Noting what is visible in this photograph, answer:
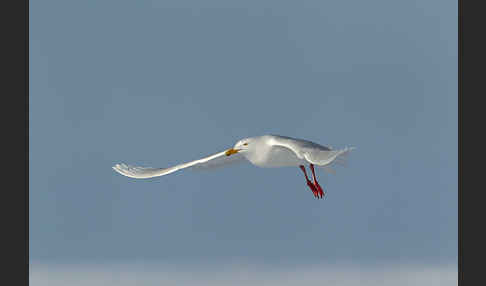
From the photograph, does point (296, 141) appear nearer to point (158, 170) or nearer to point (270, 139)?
point (270, 139)

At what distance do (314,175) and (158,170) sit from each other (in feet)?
13.2

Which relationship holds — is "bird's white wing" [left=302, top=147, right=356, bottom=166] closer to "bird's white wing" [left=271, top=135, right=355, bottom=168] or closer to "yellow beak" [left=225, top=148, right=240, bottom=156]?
"bird's white wing" [left=271, top=135, right=355, bottom=168]

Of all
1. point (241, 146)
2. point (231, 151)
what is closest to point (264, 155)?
point (241, 146)

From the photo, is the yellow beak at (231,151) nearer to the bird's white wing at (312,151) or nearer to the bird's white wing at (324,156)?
the bird's white wing at (312,151)

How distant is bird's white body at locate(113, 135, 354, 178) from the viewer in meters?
19.7

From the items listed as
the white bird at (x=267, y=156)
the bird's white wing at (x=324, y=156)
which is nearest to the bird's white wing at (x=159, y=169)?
the white bird at (x=267, y=156)

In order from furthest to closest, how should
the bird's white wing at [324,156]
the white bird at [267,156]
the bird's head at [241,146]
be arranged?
the bird's head at [241,146] → the white bird at [267,156] → the bird's white wing at [324,156]

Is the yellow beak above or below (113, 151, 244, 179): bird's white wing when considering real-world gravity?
above

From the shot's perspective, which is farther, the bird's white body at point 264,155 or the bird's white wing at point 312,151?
the bird's white body at point 264,155

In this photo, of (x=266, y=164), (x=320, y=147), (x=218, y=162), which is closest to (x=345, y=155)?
(x=320, y=147)

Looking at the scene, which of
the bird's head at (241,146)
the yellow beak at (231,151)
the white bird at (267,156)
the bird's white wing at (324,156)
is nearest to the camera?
the bird's white wing at (324,156)

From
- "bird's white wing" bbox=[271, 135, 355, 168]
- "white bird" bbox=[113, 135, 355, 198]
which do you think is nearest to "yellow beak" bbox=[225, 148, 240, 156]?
"white bird" bbox=[113, 135, 355, 198]

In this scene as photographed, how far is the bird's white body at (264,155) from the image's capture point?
19.7 metres

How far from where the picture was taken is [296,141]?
2055 centimetres
